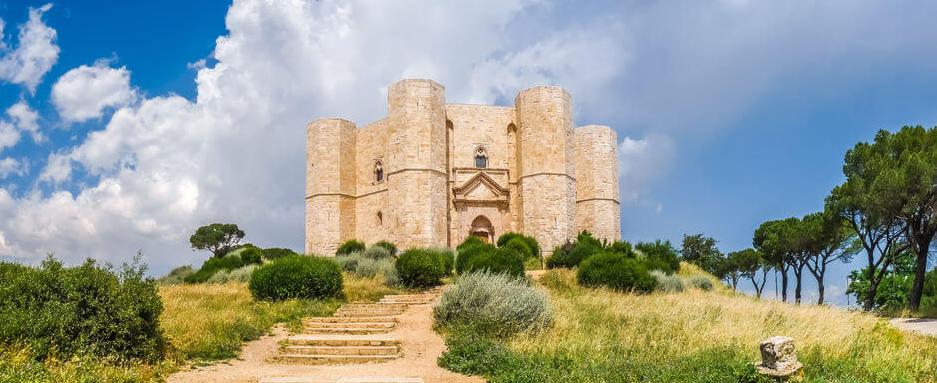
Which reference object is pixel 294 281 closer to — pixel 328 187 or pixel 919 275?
pixel 919 275

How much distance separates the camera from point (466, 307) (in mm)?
11102

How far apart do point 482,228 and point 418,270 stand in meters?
15.7

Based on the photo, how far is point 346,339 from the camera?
10.3 metres

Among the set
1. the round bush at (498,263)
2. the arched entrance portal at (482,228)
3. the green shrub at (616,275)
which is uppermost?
the arched entrance portal at (482,228)

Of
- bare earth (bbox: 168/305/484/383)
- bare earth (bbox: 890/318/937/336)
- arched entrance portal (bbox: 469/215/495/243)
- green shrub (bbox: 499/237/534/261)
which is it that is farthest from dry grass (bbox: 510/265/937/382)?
arched entrance portal (bbox: 469/215/495/243)

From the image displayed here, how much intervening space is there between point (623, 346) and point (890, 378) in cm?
299

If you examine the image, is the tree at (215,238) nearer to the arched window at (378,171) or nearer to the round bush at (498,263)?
the arched window at (378,171)

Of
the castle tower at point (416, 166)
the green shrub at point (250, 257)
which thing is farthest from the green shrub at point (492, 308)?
the castle tower at point (416, 166)

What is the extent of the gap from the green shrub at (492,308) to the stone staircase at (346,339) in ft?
3.66

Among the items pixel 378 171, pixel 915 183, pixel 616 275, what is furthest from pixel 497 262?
pixel 378 171

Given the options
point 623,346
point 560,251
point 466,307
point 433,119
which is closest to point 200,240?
point 433,119

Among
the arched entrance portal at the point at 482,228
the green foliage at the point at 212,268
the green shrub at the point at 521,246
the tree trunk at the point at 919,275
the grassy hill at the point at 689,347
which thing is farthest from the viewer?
the arched entrance portal at the point at 482,228

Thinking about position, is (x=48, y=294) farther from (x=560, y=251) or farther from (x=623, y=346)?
(x=560, y=251)

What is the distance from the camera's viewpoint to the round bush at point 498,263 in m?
16.3
